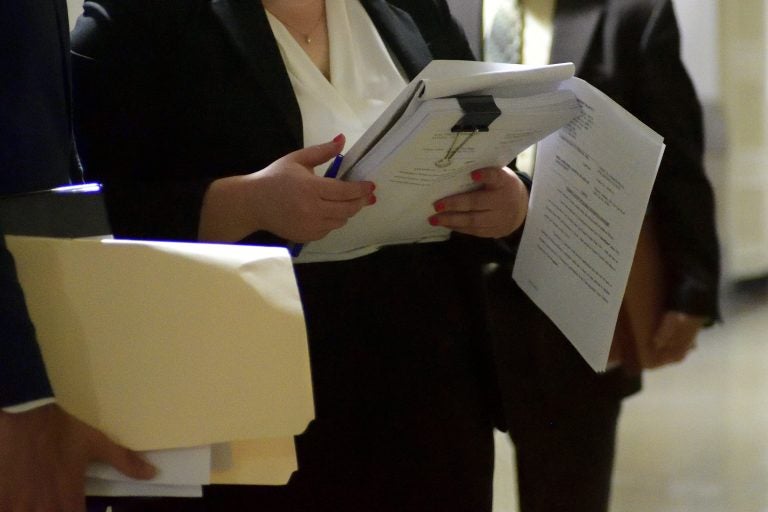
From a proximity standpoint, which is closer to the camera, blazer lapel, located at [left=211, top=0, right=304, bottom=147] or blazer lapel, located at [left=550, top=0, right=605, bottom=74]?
blazer lapel, located at [left=211, top=0, right=304, bottom=147]

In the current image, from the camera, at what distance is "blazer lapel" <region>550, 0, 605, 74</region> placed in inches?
47.7

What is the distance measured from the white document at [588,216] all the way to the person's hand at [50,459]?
522mm

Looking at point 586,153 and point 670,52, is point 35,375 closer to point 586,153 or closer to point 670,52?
point 586,153

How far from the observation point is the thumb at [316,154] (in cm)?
89

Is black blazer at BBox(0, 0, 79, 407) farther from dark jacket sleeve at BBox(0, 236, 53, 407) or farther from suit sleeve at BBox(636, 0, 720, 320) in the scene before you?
suit sleeve at BBox(636, 0, 720, 320)

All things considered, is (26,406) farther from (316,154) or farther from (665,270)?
(665,270)

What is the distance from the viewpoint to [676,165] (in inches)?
49.8

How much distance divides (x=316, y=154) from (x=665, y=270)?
2.18 ft

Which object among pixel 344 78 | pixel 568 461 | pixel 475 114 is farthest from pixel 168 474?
pixel 568 461

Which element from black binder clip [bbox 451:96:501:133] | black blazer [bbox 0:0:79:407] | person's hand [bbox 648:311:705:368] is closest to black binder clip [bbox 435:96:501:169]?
black binder clip [bbox 451:96:501:133]

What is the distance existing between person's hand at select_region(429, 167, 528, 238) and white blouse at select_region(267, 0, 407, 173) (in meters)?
0.13

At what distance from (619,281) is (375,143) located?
1.02ft

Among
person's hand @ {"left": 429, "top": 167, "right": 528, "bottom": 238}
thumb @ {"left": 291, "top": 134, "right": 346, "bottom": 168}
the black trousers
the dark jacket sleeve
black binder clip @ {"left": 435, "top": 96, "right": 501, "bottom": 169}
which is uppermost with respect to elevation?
black binder clip @ {"left": 435, "top": 96, "right": 501, "bottom": 169}

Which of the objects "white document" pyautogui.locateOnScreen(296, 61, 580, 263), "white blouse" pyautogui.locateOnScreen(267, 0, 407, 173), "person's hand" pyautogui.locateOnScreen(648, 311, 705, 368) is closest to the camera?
"white document" pyautogui.locateOnScreen(296, 61, 580, 263)
